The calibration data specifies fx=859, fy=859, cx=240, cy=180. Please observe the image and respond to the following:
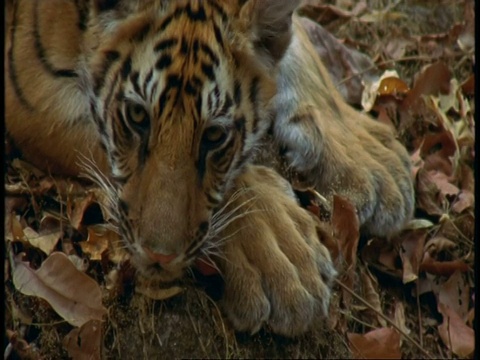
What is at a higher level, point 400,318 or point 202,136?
point 202,136

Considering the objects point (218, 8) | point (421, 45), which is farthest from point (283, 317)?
point (421, 45)

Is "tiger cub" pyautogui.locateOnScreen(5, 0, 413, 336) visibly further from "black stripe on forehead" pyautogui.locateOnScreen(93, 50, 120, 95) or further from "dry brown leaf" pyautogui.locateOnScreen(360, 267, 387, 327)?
"dry brown leaf" pyautogui.locateOnScreen(360, 267, 387, 327)

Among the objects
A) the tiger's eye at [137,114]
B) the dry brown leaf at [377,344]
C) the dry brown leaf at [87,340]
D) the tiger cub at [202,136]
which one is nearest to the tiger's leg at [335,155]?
the tiger cub at [202,136]

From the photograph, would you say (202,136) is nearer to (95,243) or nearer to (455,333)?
(95,243)

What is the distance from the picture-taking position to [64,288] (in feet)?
7.29

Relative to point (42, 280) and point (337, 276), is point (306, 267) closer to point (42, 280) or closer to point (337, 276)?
point (337, 276)

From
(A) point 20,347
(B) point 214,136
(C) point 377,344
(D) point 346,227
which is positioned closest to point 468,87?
(D) point 346,227

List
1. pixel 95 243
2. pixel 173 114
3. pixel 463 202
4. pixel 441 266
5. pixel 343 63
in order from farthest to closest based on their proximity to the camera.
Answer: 1. pixel 343 63
2. pixel 463 202
3. pixel 441 266
4. pixel 95 243
5. pixel 173 114

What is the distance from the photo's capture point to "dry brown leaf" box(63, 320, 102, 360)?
2172 millimetres

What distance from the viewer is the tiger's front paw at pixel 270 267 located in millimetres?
2207

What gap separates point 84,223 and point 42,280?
239 mm

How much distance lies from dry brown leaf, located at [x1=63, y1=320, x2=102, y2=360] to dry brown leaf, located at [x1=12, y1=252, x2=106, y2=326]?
0.02 m

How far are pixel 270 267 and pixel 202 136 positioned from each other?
43 cm

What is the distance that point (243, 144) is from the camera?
86.9 inches
